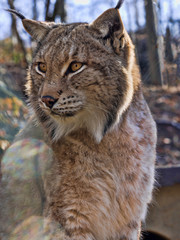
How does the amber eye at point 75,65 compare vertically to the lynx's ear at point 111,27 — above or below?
below

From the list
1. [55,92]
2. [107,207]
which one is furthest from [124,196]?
[55,92]

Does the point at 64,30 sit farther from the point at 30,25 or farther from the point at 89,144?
the point at 89,144

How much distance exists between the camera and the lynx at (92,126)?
2498mm

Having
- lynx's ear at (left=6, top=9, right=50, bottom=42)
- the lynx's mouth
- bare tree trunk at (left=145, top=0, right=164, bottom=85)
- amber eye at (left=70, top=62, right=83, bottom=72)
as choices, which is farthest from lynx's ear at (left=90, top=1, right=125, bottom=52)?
bare tree trunk at (left=145, top=0, right=164, bottom=85)

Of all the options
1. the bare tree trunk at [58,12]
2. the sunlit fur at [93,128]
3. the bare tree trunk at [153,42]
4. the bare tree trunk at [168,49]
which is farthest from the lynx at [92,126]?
the bare tree trunk at [58,12]

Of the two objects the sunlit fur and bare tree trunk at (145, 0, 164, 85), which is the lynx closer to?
the sunlit fur

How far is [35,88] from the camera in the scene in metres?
2.79

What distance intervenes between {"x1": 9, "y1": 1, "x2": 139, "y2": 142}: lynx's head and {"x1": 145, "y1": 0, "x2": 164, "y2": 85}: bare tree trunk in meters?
1.55

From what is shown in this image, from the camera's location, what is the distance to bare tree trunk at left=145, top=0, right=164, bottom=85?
163 inches

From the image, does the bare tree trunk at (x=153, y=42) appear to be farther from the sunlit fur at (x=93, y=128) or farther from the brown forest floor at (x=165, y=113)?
the sunlit fur at (x=93, y=128)

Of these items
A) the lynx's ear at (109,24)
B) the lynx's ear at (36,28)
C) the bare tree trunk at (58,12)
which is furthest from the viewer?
the bare tree trunk at (58,12)

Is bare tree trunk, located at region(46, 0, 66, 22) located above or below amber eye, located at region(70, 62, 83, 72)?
above

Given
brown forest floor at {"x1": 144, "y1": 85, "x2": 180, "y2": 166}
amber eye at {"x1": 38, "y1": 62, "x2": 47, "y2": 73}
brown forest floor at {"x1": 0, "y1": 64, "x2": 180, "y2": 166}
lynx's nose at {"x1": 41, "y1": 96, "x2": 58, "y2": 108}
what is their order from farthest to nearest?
brown forest floor at {"x1": 144, "y1": 85, "x2": 180, "y2": 166}, brown forest floor at {"x1": 0, "y1": 64, "x2": 180, "y2": 166}, amber eye at {"x1": 38, "y1": 62, "x2": 47, "y2": 73}, lynx's nose at {"x1": 41, "y1": 96, "x2": 58, "y2": 108}

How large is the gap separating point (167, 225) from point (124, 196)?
2.32m
